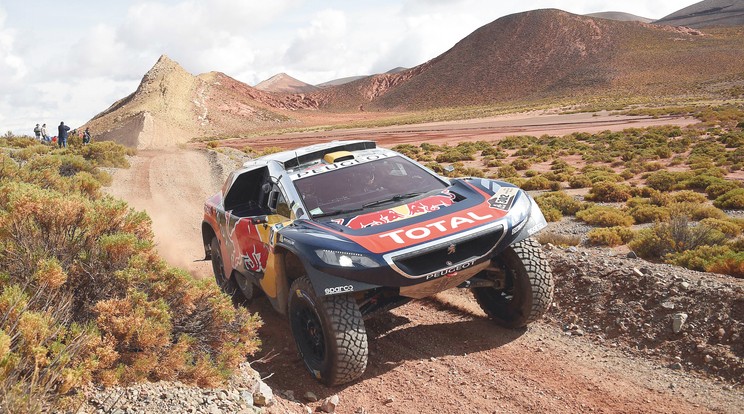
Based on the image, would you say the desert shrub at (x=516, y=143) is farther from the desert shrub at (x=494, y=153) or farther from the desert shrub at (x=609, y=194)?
the desert shrub at (x=609, y=194)

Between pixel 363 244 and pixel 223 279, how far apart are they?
4.03 m

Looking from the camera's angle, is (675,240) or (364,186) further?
(675,240)

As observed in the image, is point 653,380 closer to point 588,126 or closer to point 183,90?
point 588,126

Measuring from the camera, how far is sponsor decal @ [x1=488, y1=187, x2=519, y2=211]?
539cm

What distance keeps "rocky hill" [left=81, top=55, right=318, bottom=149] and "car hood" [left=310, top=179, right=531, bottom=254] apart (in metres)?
62.8

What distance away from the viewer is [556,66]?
126 m

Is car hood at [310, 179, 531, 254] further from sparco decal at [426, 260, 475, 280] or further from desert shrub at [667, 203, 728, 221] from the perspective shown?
desert shrub at [667, 203, 728, 221]

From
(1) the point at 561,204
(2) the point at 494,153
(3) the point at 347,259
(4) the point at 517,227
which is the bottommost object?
(2) the point at 494,153

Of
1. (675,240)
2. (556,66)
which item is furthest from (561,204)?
(556,66)

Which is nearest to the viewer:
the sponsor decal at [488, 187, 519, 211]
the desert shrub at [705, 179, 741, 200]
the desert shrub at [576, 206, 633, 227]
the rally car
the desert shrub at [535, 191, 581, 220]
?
the rally car

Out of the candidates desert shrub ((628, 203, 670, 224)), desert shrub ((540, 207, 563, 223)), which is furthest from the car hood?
desert shrub ((628, 203, 670, 224))

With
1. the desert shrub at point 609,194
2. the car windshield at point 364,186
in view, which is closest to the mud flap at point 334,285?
the car windshield at point 364,186

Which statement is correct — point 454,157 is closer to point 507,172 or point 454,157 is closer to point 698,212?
point 507,172

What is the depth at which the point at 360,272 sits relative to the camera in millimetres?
4586
